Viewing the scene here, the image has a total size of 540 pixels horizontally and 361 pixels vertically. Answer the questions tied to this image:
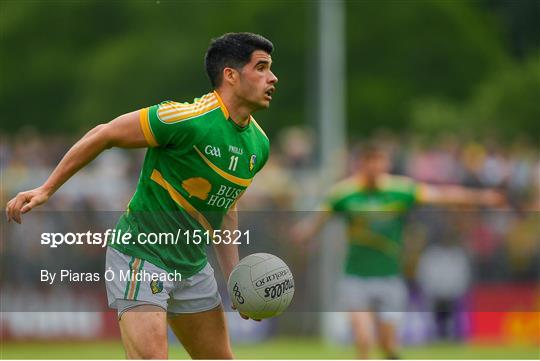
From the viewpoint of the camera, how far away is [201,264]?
904cm

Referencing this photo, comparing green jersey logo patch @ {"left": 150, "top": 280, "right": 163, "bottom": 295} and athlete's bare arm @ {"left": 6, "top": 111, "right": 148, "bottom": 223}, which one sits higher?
athlete's bare arm @ {"left": 6, "top": 111, "right": 148, "bottom": 223}

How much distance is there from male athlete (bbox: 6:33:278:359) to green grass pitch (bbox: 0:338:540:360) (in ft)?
25.2

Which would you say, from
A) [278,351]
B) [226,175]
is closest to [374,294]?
[278,351]

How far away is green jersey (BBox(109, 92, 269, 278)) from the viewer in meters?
8.73

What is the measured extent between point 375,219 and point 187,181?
617cm

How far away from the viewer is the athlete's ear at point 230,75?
893 cm

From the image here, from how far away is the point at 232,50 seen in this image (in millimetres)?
8953

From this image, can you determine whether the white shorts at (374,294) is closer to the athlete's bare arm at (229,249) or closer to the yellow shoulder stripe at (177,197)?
the athlete's bare arm at (229,249)

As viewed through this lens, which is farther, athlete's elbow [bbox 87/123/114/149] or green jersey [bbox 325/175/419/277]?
green jersey [bbox 325/175/419/277]

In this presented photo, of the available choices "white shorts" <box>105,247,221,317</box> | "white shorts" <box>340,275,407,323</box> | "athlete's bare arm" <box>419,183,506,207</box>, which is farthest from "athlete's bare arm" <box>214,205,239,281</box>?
"white shorts" <box>340,275,407,323</box>

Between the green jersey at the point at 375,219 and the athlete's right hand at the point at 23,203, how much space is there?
22.2 feet

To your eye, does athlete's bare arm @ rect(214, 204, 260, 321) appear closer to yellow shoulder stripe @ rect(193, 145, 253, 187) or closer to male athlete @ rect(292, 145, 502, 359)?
yellow shoulder stripe @ rect(193, 145, 253, 187)

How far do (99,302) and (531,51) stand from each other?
15.6 m

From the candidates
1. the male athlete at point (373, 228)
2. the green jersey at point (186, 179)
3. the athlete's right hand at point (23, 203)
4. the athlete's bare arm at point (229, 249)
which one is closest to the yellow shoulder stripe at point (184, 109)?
the green jersey at point (186, 179)
